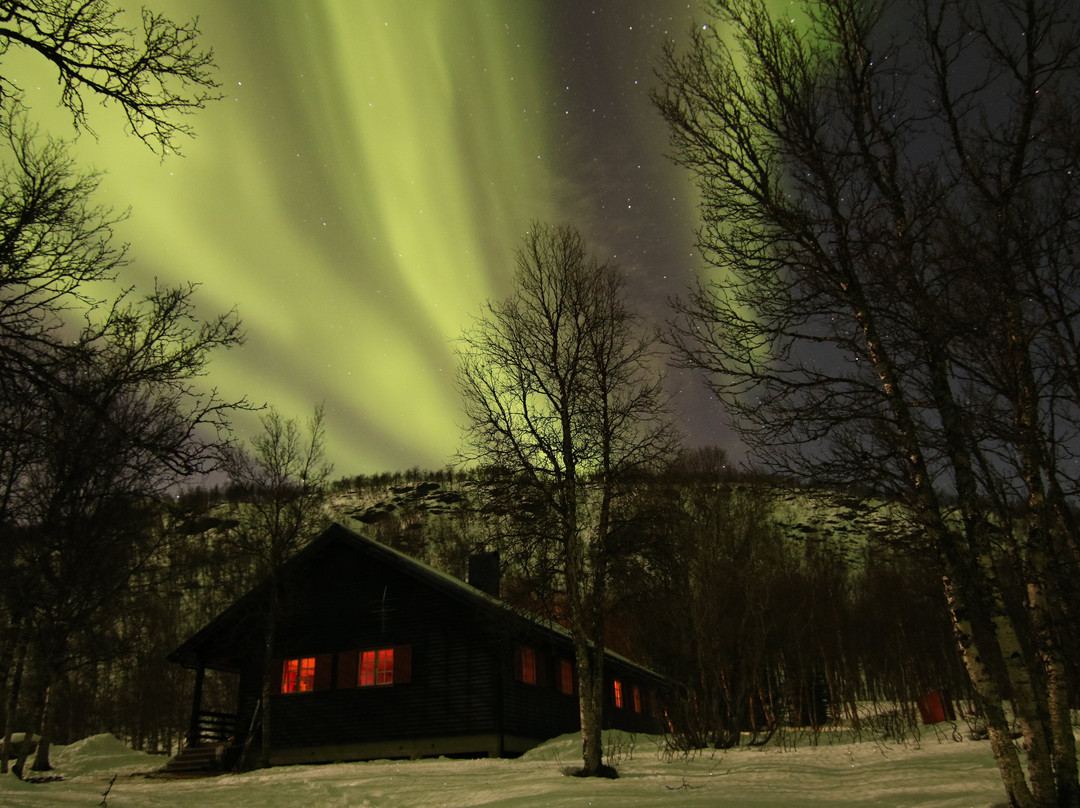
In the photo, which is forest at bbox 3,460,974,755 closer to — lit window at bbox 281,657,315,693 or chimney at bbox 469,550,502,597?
chimney at bbox 469,550,502,597

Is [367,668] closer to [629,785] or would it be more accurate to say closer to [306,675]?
[306,675]

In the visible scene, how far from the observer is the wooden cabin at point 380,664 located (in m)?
19.3

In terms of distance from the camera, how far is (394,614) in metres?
21.1

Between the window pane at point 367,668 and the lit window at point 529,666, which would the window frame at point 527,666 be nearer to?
the lit window at point 529,666

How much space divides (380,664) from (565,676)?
21.7 ft

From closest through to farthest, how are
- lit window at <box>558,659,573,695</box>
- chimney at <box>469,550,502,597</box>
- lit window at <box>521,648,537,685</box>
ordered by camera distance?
lit window at <box>521,648,537,685</box> < lit window at <box>558,659,573,695</box> < chimney at <box>469,550,502,597</box>

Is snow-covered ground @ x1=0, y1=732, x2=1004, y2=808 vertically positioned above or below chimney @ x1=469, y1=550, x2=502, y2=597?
below

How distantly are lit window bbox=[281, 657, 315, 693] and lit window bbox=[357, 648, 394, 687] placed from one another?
5.65 feet

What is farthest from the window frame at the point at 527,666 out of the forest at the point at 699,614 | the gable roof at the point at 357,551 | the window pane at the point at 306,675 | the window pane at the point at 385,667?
the window pane at the point at 306,675

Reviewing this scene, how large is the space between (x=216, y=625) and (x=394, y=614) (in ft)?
18.3

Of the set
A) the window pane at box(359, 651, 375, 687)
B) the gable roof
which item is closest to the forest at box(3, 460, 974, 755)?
the gable roof

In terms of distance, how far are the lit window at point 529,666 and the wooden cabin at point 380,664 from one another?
3cm

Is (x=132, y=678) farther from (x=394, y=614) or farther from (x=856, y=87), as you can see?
(x=856, y=87)

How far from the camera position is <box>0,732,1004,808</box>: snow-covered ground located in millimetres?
8680
